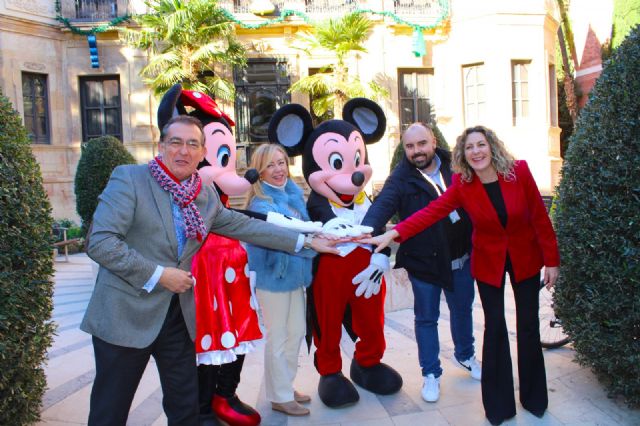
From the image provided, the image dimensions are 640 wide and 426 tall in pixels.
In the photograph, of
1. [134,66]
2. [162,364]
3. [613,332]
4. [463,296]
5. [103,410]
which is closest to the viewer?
[103,410]

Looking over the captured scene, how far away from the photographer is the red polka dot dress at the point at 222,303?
279 cm

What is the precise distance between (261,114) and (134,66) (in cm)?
384

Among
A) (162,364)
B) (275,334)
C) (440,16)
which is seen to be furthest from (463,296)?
(440,16)

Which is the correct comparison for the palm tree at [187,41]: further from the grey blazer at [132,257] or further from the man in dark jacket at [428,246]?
the grey blazer at [132,257]

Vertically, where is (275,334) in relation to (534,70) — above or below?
below

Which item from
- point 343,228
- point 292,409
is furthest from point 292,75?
point 292,409

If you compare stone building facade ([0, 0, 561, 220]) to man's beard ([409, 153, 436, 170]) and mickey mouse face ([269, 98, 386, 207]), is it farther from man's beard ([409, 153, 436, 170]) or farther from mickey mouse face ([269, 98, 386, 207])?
man's beard ([409, 153, 436, 170])

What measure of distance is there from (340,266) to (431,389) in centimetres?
101

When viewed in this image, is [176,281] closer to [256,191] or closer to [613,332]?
[256,191]

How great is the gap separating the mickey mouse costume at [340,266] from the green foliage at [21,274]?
1.55 m

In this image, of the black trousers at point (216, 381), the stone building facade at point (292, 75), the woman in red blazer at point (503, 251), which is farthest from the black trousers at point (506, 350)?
the stone building facade at point (292, 75)

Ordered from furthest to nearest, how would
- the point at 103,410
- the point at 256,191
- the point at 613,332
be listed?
the point at 256,191
the point at 613,332
the point at 103,410

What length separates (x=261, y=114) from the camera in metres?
15.5

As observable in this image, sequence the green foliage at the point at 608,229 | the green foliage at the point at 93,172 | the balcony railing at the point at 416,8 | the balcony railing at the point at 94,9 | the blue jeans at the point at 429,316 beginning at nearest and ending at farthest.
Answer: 1. the green foliage at the point at 608,229
2. the blue jeans at the point at 429,316
3. the green foliage at the point at 93,172
4. the balcony railing at the point at 94,9
5. the balcony railing at the point at 416,8
